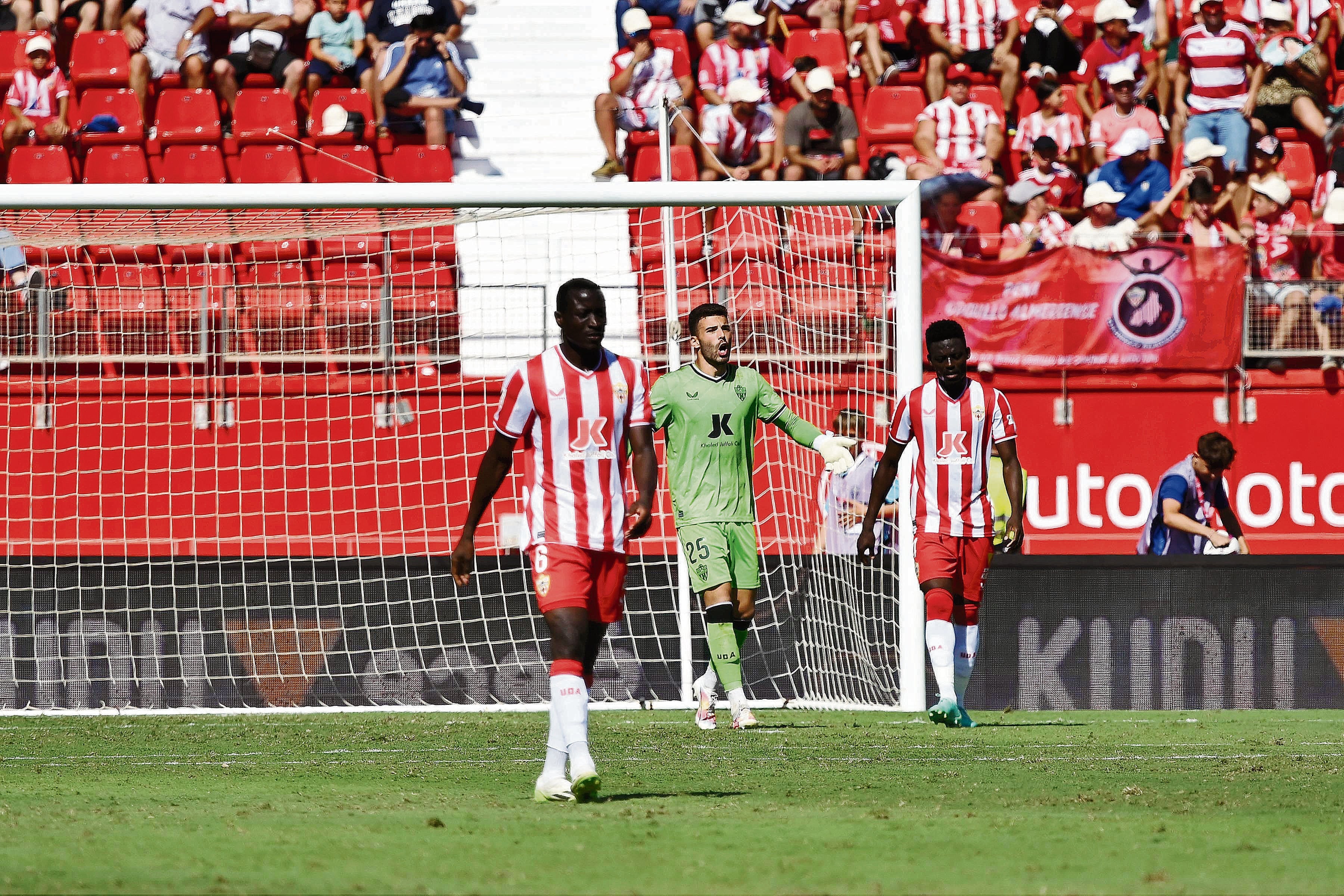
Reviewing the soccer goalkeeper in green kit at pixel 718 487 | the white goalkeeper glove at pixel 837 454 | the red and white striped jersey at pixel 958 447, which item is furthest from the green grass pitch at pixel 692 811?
the white goalkeeper glove at pixel 837 454

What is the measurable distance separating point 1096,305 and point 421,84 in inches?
277

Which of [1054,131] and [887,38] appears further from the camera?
[887,38]

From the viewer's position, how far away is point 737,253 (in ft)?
43.7

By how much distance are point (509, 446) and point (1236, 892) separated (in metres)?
2.67

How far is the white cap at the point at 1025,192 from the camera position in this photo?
15844 mm

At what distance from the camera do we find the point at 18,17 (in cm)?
1811

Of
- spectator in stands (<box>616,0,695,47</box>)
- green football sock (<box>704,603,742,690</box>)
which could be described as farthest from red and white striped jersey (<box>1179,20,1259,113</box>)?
green football sock (<box>704,603,742,690</box>)

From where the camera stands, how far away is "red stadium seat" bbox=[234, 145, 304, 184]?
16.8 metres

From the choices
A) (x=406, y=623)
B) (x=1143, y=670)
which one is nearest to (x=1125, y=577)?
(x=1143, y=670)

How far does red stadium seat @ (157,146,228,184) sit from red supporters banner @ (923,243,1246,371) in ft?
22.2

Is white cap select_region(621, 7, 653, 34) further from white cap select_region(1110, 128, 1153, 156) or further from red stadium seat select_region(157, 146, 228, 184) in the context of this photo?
white cap select_region(1110, 128, 1153, 156)

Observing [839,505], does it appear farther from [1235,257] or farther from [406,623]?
[1235,257]

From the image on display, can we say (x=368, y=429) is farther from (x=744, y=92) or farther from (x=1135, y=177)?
(x=1135, y=177)

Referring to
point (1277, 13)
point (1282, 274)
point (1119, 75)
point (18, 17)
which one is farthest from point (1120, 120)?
point (18, 17)
